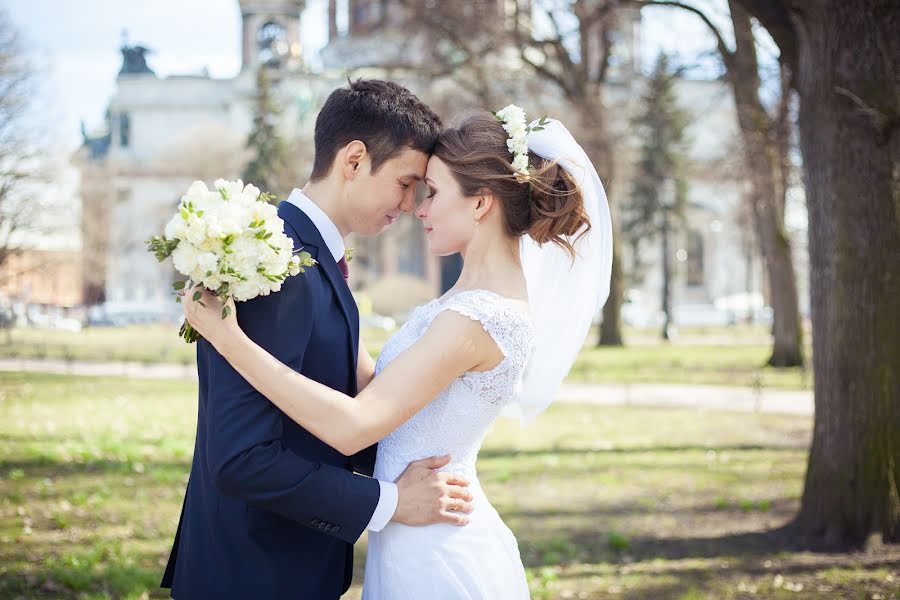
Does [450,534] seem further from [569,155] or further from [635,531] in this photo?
[635,531]

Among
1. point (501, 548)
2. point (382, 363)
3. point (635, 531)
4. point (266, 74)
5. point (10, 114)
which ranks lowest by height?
point (635, 531)

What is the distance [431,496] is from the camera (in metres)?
3.23

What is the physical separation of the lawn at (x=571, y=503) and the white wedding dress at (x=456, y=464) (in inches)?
129

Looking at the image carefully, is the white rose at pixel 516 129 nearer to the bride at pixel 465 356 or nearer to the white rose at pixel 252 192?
the bride at pixel 465 356

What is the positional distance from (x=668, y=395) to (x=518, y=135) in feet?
53.2

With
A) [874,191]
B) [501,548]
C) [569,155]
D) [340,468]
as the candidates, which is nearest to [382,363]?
[340,468]

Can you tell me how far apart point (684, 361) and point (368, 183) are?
2590cm

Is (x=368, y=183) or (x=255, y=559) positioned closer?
(x=255, y=559)

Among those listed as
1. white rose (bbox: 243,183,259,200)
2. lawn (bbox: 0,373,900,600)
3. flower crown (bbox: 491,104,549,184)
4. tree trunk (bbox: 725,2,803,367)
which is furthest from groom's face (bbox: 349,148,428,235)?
tree trunk (bbox: 725,2,803,367)

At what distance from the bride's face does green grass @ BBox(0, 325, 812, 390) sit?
1436 centimetres

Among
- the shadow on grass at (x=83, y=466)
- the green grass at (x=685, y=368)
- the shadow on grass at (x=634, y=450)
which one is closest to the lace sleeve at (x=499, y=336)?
the shadow on grass at (x=83, y=466)

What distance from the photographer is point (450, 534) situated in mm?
3303

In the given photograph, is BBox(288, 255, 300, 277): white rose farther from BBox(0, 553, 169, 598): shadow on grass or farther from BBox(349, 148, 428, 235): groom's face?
BBox(0, 553, 169, 598): shadow on grass

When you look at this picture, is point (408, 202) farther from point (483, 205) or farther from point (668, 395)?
point (668, 395)
